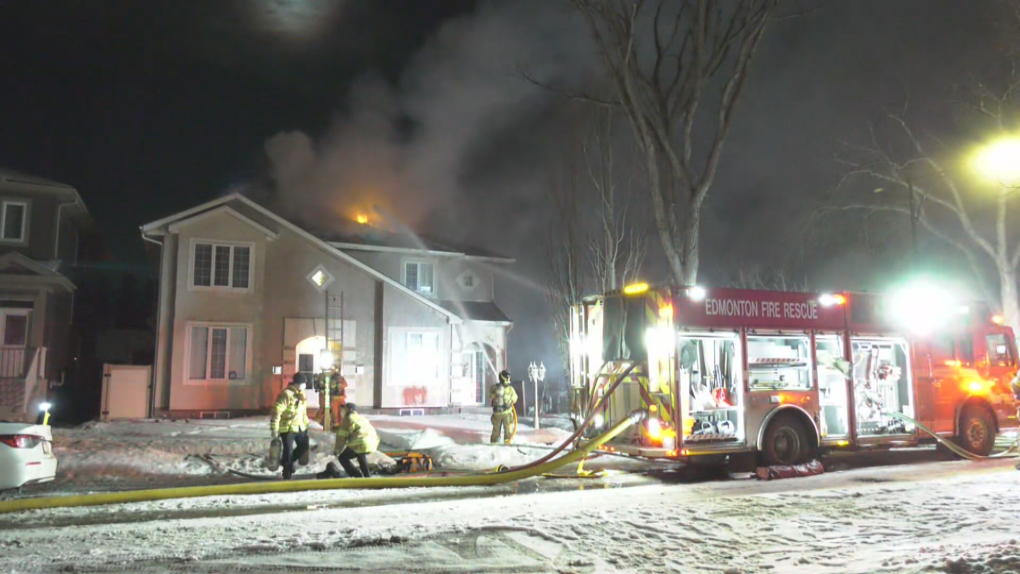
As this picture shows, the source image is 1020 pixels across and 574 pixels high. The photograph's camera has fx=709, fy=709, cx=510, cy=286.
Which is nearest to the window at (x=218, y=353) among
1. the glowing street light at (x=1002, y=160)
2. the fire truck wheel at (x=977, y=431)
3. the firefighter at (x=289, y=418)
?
the firefighter at (x=289, y=418)

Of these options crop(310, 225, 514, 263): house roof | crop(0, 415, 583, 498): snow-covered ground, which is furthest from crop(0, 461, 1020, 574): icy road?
crop(310, 225, 514, 263): house roof

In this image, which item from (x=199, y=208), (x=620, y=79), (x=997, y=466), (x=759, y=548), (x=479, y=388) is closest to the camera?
(x=759, y=548)

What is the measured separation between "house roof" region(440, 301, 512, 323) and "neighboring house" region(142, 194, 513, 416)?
0.74 metres

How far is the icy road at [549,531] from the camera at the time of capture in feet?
18.0

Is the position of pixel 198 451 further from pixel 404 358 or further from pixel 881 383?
pixel 881 383

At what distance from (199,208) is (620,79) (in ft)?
40.2

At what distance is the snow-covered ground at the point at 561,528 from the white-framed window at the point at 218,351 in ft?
30.0

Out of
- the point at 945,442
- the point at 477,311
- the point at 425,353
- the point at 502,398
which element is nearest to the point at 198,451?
the point at 502,398

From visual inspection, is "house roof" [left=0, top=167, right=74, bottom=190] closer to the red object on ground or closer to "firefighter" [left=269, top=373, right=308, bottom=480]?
"firefighter" [left=269, top=373, right=308, bottom=480]

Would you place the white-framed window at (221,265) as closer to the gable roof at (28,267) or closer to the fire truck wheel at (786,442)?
the gable roof at (28,267)

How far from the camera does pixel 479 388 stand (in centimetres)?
2478

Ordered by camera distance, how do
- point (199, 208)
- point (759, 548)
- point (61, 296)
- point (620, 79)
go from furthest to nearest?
point (61, 296)
point (199, 208)
point (620, 79)
point (759, 548)

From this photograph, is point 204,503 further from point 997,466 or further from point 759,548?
point 997,466

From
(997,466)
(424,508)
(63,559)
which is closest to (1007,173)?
(997,466)
